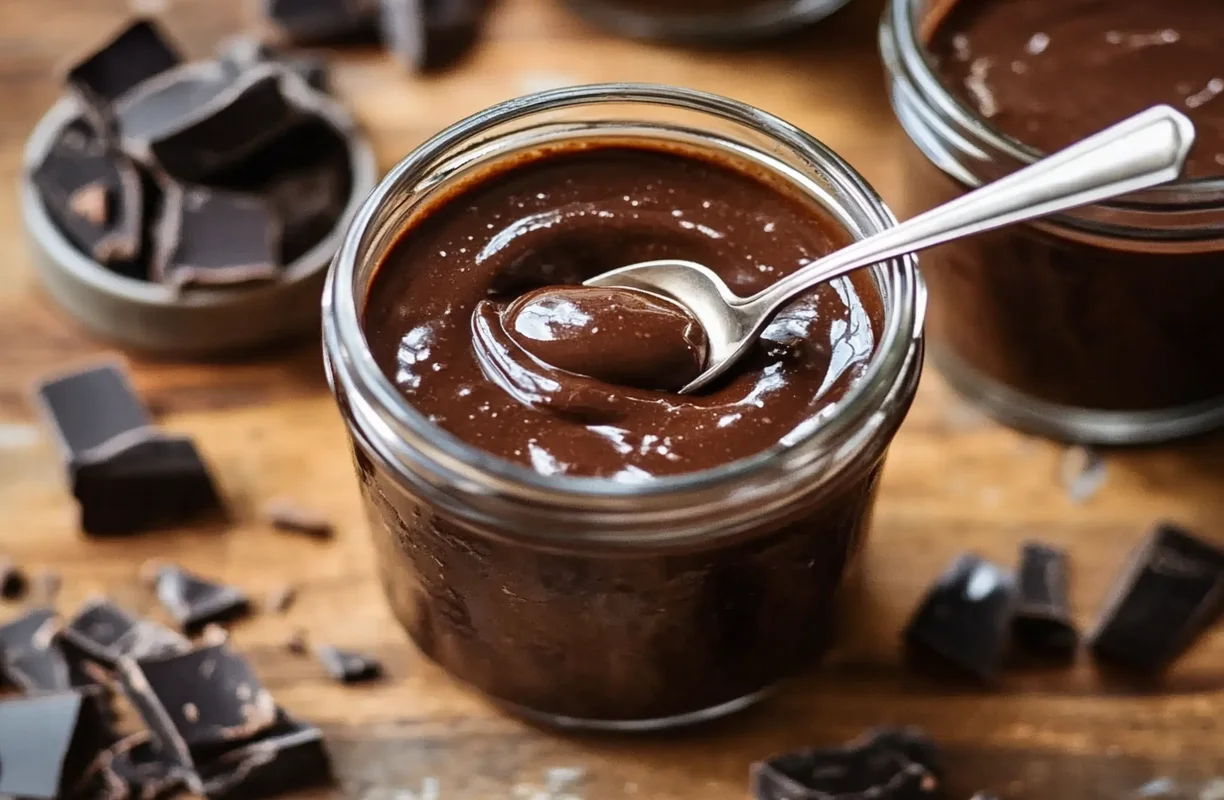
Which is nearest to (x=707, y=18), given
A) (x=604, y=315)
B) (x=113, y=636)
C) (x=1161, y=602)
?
(x=604, y=315)

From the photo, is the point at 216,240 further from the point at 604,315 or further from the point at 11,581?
the point at 604,315

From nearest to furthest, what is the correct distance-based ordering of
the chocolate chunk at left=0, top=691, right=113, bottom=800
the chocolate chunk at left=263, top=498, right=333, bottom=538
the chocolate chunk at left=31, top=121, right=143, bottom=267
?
the chocolate chunk at left=0, top=691, right=113, bottom=800, the chocolate chunk at left=263, top=498, right=333, bottom=538, the chocolate chunk at left=31, top=121, right=143, bottom=267

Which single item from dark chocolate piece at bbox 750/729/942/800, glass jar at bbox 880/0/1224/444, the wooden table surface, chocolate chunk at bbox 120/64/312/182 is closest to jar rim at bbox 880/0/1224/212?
glass jar at bbox 880/0/1224/444

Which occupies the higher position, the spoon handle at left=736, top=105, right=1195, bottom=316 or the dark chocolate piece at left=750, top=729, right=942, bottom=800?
the spoon handle at left=736, top=105, right=1195, bottom=316

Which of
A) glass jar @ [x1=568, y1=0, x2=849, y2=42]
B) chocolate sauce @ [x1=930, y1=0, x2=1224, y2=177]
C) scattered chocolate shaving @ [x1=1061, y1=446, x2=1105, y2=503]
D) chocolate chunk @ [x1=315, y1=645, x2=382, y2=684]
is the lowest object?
chocolate chunk @ [x1=315, y1=645, x2=382, y2=684]

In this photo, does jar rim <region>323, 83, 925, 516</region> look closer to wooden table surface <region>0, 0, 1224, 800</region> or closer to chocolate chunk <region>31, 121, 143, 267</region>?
wooden table surface <region>0, 0, 1224, 800</region>

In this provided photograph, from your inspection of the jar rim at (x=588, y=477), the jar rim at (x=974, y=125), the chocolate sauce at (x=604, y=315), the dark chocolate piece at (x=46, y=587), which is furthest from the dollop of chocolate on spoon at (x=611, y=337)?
the dark chocolate piece at (x=46, y=587)

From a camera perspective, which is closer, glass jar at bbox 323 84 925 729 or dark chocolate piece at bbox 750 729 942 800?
glass jar at bbox 323 84 925 729
